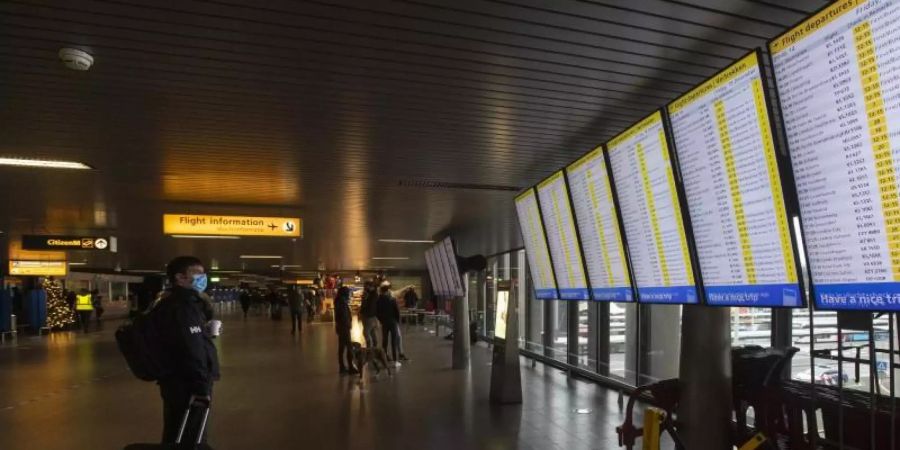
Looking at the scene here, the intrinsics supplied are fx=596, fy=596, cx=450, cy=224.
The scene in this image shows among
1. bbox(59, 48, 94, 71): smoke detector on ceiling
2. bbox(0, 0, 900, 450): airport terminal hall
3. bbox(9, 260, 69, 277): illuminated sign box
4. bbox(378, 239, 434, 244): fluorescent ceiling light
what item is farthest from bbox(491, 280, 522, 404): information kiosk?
bbox(9, 260, 69, 277): illuminated sign box

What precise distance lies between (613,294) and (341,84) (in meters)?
2.77

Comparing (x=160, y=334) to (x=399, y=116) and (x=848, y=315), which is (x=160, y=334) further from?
(x=848, y=315)

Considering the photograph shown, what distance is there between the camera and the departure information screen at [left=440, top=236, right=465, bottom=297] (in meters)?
12.1

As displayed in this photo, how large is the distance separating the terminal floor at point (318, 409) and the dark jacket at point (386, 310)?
110 centimetres

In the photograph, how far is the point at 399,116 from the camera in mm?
5113

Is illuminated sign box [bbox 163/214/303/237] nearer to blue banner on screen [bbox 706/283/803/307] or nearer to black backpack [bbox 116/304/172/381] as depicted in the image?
black backpack [bbox 116/304/172/381]

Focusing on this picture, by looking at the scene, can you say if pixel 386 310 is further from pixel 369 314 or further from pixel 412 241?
pixel 412 241

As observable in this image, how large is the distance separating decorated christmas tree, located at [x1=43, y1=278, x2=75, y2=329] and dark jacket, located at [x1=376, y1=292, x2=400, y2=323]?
19.4m

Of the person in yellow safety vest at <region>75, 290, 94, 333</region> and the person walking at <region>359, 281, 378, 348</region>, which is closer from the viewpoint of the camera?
the person walking at <region>359, 281, 378, 348</region>

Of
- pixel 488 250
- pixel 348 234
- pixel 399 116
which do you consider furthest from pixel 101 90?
pixel 488 250

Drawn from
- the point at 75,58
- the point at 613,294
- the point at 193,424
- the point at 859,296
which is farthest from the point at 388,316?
the point at 859,296

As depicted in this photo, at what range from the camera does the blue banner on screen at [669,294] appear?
387 cm

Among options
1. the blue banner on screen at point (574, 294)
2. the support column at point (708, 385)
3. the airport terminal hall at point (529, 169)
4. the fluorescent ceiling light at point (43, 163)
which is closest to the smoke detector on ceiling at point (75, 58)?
the airport terminal hall at point (529, 169)

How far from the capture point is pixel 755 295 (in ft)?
10.9
